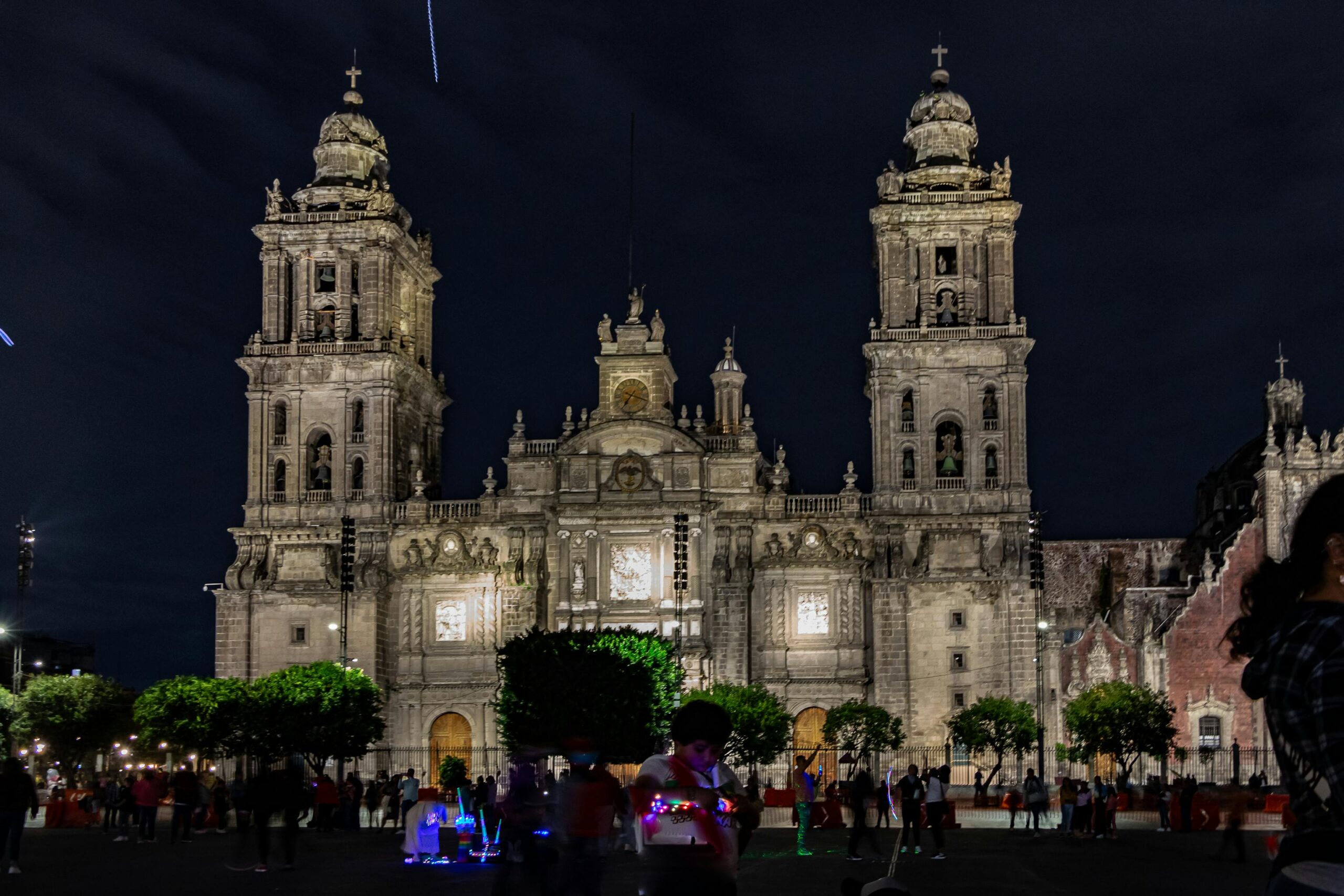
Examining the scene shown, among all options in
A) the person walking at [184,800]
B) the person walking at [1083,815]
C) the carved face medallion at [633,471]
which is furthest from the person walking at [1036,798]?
the carved face medallion at [633,471]

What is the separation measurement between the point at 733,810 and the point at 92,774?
3122 inches

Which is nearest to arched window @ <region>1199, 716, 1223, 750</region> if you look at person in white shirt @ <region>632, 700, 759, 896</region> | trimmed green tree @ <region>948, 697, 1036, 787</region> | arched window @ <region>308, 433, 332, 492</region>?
trimmed green tree @ <region>948, 697, 1036, 787</region>

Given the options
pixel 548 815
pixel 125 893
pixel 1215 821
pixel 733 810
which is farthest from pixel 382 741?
pixel 733 810

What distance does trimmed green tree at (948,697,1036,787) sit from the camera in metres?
56.4

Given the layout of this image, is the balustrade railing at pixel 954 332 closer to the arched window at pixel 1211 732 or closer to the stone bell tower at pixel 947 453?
the stone bell tower at pixel 947 453

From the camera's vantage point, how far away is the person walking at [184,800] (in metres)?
31.5

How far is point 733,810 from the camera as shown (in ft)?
28.5

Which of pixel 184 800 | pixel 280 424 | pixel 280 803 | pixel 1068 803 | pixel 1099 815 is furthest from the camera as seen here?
pixel 280 424

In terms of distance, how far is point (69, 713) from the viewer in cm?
6794

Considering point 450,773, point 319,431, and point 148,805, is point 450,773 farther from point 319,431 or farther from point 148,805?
point 148,805

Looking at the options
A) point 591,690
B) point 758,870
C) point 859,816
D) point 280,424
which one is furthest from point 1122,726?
point 280,424

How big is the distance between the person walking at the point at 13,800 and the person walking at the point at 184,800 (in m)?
9.79

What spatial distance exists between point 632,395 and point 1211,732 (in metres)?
23.6

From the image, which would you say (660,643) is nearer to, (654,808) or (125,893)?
(125,893)
